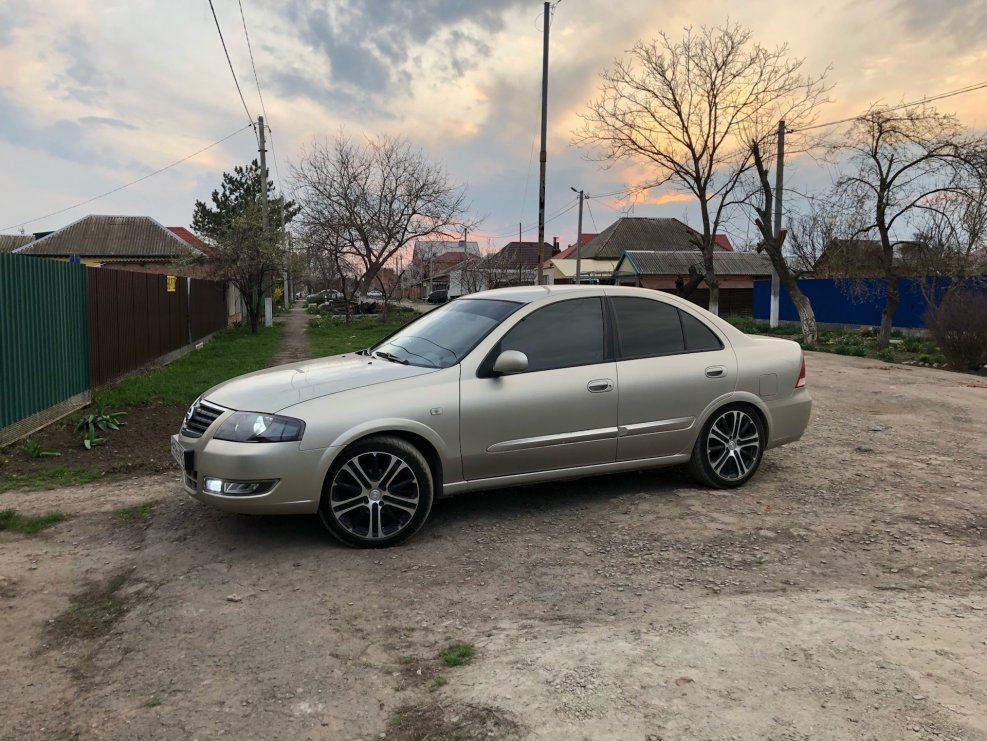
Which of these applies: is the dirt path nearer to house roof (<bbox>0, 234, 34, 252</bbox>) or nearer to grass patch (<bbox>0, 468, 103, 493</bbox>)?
grass patch (<bbox>0, 468, 103, 493</bbox>)

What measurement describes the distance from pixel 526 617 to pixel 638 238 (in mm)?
56395

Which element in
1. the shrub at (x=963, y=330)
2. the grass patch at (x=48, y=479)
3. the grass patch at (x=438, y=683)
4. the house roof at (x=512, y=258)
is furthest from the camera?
the house roof at (x=512, y=258)

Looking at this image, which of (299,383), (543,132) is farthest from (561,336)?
(543,132)

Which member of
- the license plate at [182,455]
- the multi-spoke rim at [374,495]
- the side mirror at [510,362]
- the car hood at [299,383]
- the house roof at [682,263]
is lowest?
the multi-spoke rim at [374,495]

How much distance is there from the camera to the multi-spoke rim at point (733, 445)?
549cm

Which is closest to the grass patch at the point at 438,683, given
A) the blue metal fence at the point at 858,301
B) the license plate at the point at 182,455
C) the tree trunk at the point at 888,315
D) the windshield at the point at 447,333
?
the windshield at the point at 447,333

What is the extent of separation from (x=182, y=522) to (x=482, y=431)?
218 cm

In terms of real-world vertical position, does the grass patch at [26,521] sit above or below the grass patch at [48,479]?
below

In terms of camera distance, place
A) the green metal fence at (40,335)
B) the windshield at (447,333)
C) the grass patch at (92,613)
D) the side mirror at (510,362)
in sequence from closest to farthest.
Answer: the grass patch at (92,613) → the side mirror at (510,362) → the windshield at (447,333) → the green metal fence at (40,335)

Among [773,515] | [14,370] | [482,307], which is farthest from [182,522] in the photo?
[773,515]

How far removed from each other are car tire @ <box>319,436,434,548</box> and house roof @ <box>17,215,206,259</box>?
36.8 m

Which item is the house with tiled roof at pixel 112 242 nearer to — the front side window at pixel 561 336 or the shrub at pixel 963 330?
the shrub at pixel 963 330

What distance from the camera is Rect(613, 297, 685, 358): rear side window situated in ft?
17.4

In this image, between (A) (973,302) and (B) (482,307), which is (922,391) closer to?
(A) (973,302)
